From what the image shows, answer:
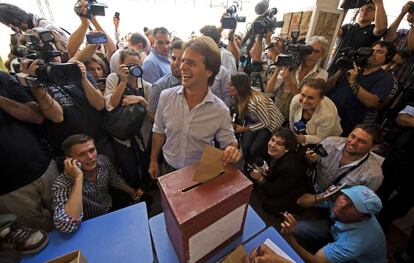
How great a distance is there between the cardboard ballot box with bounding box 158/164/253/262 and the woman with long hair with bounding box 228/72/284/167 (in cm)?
122

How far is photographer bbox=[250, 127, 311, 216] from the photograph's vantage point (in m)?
1.64

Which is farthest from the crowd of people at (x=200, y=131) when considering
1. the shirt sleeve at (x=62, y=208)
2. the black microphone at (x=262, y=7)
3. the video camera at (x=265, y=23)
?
the black microphone at (x=262, y=7)

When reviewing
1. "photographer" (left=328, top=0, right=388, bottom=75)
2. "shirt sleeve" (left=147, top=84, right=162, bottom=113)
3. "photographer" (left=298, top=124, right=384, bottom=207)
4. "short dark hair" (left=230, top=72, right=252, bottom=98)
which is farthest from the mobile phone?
"photographer" (left=328, top=0, right=388, bottom=75)

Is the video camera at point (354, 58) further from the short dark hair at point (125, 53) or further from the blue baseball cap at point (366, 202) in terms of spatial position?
the short dark hair at point (125, 53)

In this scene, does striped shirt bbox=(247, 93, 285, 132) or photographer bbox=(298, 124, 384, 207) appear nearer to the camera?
photographer bbox=(298, 124, 384, 207)

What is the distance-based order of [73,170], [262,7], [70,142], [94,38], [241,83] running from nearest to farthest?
1. [73,170]
2. [70,142]
3. [94,38]
4. [241,83]
5. [262,7]

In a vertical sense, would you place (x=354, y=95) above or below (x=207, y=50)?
below

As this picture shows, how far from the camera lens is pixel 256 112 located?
1.93 m

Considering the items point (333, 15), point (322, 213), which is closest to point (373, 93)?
point (322, 213)

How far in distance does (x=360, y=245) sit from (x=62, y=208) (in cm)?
165

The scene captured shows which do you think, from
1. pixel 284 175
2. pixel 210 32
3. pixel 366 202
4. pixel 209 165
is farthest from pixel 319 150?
pixel 210 32

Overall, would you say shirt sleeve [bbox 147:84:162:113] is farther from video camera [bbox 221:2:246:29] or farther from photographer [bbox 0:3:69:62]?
video camera [bbox 221:2:246:29]

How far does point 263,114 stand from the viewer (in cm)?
192

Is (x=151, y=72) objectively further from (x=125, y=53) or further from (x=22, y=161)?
(x=22, y=161)
